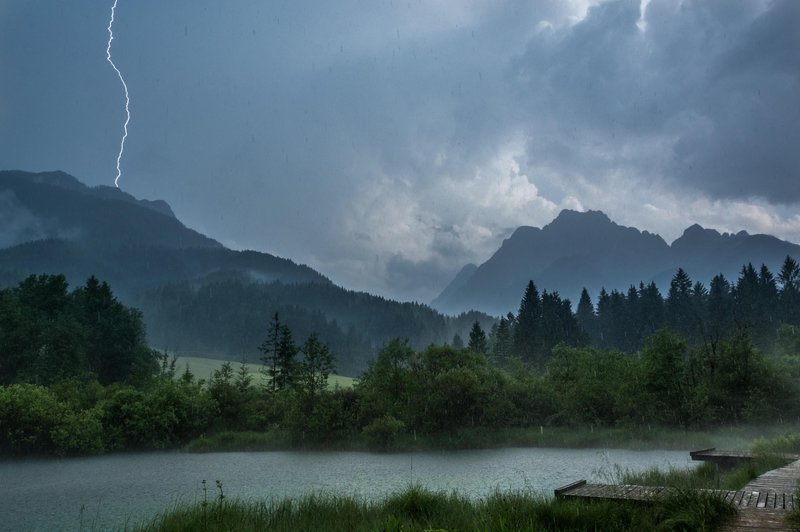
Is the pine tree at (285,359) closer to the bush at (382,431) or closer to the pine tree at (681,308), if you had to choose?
the bush at (382,431)

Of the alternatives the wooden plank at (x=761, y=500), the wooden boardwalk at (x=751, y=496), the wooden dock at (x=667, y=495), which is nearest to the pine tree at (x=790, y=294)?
the wooden boardwalk at (x=751, y=496)

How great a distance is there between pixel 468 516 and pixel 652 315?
394 feet

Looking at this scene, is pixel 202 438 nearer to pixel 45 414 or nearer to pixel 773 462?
pixel 45 414

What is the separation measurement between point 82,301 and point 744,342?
73.6 meters

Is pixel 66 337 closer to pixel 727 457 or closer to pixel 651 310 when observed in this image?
pixel 727 457

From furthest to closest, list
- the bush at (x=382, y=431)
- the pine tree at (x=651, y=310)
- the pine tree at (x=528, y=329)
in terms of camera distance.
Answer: the pine tree at (x=651, y=310), the pine tree at (x=528, y=329), the bush at (x=382, y=431)

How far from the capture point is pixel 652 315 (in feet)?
387

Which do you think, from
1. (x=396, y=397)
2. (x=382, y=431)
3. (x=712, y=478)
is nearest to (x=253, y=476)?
(x=382, y=431)

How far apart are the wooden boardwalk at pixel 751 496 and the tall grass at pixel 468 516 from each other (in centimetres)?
34

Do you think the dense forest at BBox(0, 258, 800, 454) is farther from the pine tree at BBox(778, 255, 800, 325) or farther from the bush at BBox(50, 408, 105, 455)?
the pine tree at BBox(778, 255, 800, 325)

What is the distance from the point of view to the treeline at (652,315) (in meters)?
99.6

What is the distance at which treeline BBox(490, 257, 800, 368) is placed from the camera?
99.6 m

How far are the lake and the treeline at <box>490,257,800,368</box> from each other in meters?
64.1

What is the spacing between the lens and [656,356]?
4131 cm
